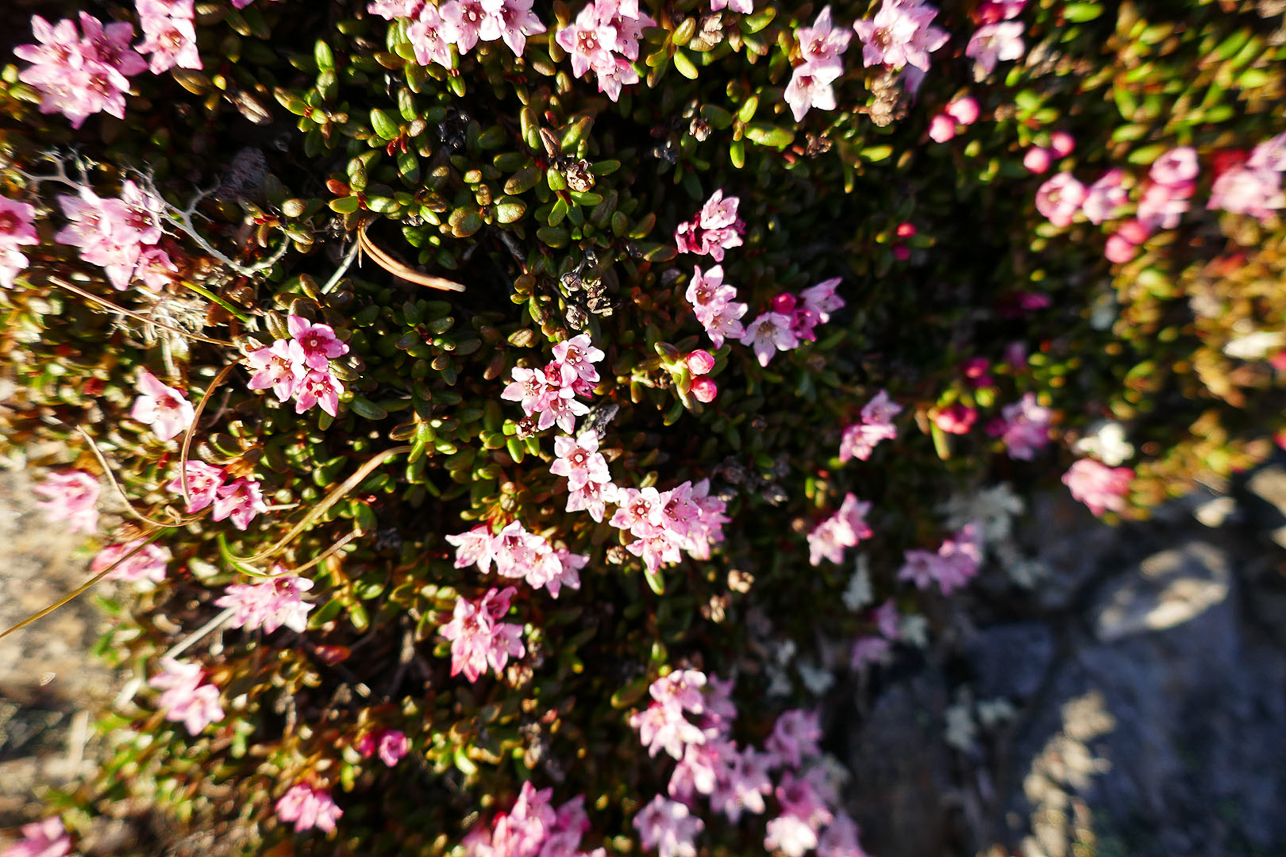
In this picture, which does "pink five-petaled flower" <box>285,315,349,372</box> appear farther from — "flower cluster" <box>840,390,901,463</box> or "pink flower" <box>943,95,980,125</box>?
"pink flower" <box>943,95,980,125</box>

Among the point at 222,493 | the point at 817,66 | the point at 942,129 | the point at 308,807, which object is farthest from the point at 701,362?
the point at 308,807

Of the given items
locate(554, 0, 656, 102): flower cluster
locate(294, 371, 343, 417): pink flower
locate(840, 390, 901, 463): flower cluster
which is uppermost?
locate(554, 0, 656, 102): flower cluster

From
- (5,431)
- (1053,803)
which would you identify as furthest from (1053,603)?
(5,431)

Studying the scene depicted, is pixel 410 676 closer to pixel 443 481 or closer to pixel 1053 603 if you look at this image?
pixel 443 481

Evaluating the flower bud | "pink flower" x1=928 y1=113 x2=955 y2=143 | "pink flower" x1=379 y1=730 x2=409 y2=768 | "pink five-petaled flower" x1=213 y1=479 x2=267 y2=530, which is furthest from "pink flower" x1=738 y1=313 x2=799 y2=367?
"pink flower" x1=379 y1=730 x2=409 y2=768

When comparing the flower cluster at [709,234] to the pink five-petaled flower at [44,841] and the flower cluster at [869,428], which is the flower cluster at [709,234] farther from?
the pink five-petaled flower at [44,841]

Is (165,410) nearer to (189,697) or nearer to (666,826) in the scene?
(189,697)

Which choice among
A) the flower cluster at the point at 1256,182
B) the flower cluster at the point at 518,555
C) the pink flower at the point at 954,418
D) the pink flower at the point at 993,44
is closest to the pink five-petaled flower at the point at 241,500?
the flower cluster at the point at 518,555
